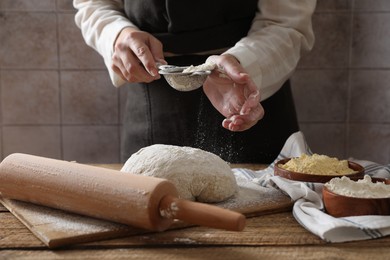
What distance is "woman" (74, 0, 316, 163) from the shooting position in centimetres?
137

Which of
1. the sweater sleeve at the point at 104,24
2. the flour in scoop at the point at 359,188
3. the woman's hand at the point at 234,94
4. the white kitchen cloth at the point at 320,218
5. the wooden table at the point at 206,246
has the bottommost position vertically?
the wooden table at the point at 206,246

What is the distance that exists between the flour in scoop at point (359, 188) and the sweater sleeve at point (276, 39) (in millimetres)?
449

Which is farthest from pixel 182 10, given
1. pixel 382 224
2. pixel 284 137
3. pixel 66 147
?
pixel 66 147

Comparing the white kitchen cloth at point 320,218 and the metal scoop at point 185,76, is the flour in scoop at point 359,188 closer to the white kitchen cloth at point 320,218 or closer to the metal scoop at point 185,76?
the white kitchen cloth at point 320,218

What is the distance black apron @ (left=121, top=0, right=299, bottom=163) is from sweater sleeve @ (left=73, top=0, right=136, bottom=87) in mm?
57

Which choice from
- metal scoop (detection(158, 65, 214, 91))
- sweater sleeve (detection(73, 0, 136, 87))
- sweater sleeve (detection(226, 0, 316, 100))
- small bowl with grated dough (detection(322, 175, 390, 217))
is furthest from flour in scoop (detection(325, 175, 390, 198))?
sweater sleeve (detection(73, 0, 136, 87))

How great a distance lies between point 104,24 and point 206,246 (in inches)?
31.8

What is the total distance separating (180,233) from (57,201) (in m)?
0.20

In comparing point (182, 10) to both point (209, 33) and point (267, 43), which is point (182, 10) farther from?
point (267, 43)

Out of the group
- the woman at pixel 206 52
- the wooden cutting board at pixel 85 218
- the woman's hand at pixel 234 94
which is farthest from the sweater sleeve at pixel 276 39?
the wooden cutting board at pixel 85 218

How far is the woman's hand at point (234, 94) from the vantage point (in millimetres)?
1123

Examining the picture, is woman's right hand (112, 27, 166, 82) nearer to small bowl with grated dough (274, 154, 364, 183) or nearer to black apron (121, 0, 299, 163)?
black apron (121, 0, 299, 163)

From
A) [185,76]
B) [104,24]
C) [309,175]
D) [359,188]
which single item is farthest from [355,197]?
[104,24]

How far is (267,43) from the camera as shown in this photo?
1376mm
